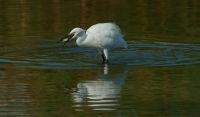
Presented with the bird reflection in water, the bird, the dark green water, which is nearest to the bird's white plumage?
the bird

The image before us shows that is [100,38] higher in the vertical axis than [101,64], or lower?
higher

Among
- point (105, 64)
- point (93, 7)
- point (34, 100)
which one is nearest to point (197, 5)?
point (93, 7)

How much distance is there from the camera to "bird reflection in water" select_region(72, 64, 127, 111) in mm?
8852

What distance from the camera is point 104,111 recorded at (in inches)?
332

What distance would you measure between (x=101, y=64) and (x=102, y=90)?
2425 mm

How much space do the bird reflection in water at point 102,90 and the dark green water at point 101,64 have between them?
0.04 feet

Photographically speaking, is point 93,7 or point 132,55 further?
point 93,7

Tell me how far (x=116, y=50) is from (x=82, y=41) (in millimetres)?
2022

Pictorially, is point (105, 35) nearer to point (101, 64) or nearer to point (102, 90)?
point (101, 64)

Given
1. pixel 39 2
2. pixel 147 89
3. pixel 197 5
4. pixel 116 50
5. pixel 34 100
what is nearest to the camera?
pixel 34 100

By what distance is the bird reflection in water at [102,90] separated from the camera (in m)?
8.85

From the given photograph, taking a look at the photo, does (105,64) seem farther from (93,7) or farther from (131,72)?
(93,7)

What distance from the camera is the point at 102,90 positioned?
386 inches

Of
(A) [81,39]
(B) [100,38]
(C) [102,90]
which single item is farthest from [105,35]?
(C) [102,90]
